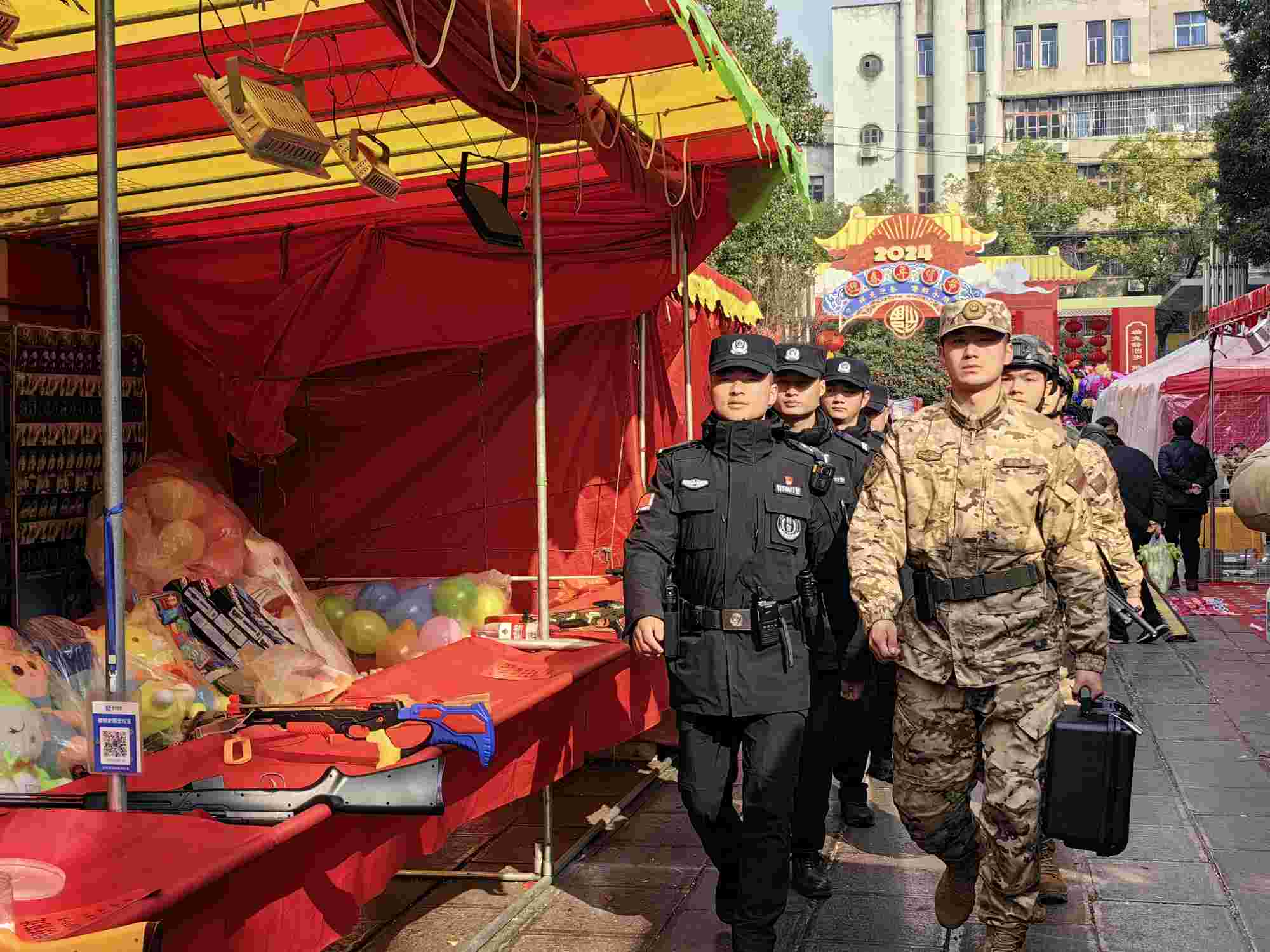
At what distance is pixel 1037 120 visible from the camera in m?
79.9

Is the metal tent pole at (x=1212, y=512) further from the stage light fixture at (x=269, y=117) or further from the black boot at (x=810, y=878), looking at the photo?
the stage light fixture at (x=269, y=117)

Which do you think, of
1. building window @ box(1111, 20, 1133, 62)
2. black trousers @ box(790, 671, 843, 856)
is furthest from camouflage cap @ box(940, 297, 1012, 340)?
building window @ box(1111, 20, 1133, 62)

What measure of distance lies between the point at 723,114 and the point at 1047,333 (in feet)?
97.9

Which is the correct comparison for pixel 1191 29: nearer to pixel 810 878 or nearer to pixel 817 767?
pixel 817 767

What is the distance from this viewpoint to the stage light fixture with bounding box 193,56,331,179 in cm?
382

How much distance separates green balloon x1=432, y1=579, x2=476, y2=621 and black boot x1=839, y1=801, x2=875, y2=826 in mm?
2214

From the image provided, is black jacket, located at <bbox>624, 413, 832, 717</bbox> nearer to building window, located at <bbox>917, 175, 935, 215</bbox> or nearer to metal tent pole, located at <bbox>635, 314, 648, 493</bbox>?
metal tent pole, located at <bbox>635, 314, 648, 493</bbox>

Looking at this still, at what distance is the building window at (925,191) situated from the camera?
82688 millimetres

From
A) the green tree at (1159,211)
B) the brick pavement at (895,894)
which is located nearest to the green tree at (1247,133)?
the brick pavement at (895,894)

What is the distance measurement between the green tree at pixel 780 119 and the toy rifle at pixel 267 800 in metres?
16.6

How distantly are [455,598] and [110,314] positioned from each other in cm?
440

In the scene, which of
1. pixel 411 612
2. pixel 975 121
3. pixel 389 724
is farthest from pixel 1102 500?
pixel 975 121

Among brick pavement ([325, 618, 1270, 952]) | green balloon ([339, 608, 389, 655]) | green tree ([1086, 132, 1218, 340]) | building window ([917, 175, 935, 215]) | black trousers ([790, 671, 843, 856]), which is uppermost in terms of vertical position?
building window ([917, 175, 935, 215])

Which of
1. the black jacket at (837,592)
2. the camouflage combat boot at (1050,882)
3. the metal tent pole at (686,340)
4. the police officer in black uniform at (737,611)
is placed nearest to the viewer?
the police officer in black uniform at (737,611)
